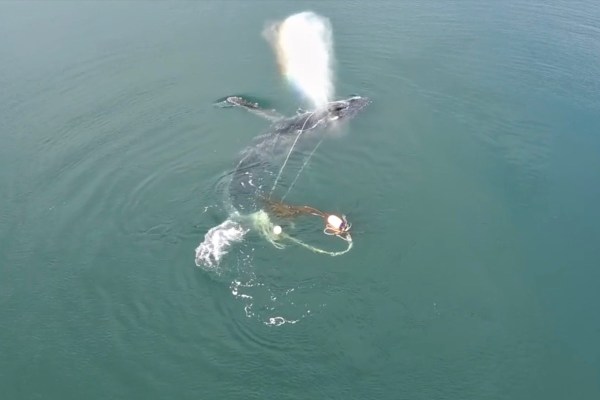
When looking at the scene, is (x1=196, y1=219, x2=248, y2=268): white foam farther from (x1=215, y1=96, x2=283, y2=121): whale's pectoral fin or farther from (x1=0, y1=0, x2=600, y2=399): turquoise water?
(x1=215, y1=96, x2=283, y2=121): whale's pectoral fin

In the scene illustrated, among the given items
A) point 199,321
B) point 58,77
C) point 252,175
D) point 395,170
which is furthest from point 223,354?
point 58,77

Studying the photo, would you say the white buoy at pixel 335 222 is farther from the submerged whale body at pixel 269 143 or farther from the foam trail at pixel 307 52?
the foam trail at pixel 307 52

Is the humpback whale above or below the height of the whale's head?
Result: below

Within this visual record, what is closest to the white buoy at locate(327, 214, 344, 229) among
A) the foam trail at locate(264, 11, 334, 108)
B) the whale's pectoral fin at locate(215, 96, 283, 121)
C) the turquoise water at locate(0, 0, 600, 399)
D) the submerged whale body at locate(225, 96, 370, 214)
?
the turquoise water at locate(0, 0, 600, 399)

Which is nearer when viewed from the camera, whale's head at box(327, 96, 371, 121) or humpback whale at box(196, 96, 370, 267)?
humpback whale at box(196, 96, 370, 267)

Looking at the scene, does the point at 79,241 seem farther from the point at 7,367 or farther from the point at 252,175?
the point at 252,175

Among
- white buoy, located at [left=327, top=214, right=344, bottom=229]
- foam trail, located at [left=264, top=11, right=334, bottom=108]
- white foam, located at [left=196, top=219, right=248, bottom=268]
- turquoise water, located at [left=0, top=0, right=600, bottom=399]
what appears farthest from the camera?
foam trail, located at [left=264, top=11, right=334, bottom=108]

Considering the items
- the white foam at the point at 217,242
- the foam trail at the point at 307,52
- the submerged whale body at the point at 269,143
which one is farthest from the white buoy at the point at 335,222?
the foam trail at the point at 307,52
